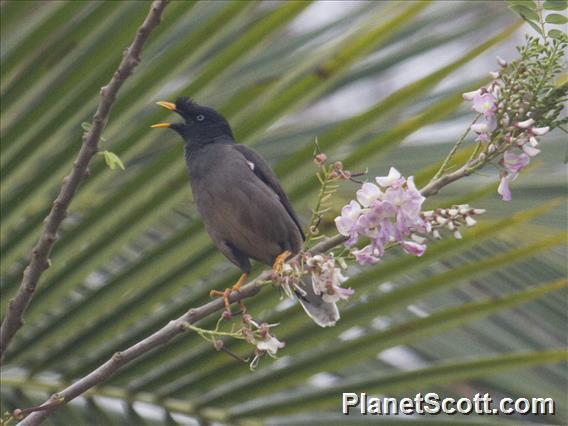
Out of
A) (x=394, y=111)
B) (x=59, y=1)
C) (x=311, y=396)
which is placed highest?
(x=59, y=1)

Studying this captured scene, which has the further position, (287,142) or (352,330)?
(287,142)

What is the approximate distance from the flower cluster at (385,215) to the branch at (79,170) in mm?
487

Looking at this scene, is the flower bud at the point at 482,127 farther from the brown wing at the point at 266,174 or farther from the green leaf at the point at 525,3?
the brown wing at the point at 266,174

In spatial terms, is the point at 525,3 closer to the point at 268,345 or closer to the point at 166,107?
the point at 268,345

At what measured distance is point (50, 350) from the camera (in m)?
3.17

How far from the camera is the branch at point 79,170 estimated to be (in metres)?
2.06

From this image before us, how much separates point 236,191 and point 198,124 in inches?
9.6

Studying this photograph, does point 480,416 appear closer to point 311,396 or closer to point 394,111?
point 311,396

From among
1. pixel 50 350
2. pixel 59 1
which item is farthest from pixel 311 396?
pixel 59 1

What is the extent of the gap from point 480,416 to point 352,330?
44 cm

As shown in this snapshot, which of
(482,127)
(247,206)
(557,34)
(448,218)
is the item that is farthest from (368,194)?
(247,206)

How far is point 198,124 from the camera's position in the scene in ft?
11.5

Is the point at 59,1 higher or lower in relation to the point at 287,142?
higher

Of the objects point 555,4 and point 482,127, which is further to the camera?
point 555,4
